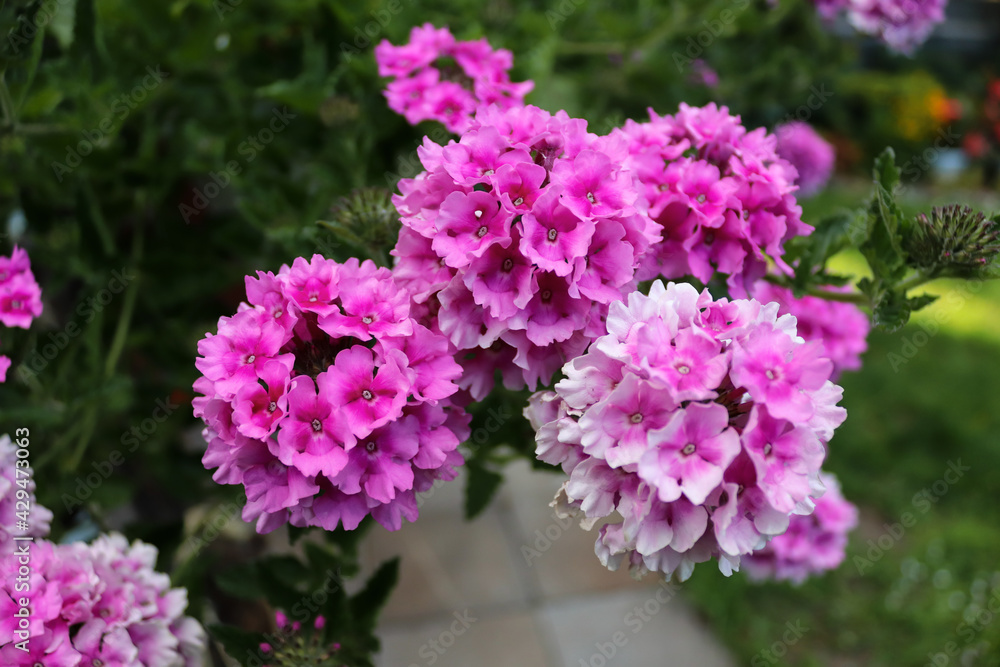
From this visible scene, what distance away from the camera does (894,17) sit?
182cm

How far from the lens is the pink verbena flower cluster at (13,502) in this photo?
3.10ft

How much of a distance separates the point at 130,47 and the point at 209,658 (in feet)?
4.26

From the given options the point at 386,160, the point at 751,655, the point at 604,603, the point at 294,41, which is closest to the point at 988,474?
the point at 751,655

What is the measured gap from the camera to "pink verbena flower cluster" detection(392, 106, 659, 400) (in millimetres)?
785

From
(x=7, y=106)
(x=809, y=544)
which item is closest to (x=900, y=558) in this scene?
(x=809, y=544)

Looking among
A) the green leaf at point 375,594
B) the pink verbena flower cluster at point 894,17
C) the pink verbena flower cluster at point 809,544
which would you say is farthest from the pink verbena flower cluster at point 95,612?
the pink verbena flower cluster at point 894,17

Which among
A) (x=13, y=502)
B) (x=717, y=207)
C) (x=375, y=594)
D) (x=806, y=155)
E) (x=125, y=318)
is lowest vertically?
(x=806, y=155)

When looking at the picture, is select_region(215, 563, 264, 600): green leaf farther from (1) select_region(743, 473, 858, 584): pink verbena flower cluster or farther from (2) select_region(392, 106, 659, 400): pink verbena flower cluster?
(1) select_region(743, 473, 858, 584): pink verbena flower cluster

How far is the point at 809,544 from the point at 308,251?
141 centimetres

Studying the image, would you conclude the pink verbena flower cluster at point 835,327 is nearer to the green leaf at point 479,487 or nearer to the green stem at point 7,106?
the green leaf at point 479,487

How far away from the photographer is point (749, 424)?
2.26ft

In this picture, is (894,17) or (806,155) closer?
(894,17)

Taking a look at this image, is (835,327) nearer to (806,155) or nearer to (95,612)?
(95,612)

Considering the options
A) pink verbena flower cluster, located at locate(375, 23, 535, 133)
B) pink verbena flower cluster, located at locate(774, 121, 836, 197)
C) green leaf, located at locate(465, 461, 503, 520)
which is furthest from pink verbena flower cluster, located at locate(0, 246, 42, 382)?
pink verbena flower cluster, located at locate(774, 121, 836, 197)
